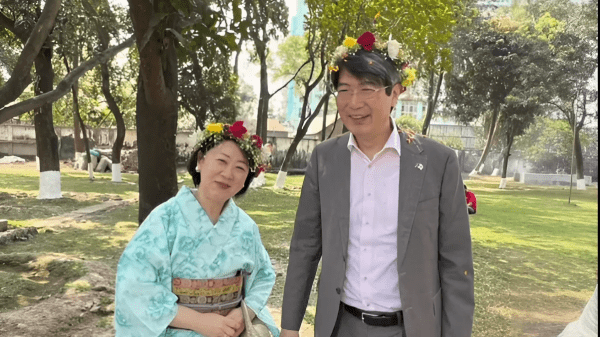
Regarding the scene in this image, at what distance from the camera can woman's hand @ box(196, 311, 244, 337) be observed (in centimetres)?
174

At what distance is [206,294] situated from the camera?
179 centimetres

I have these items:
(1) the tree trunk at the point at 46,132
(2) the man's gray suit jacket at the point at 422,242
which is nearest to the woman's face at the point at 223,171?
(2) the man's gray suit jacket at the point at 422,242

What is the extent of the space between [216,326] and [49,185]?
9.65m

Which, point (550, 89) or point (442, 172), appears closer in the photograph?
point (442, 172)

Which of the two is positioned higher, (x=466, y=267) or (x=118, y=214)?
(x=466, y=267)

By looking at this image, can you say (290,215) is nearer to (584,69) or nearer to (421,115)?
(584,69)

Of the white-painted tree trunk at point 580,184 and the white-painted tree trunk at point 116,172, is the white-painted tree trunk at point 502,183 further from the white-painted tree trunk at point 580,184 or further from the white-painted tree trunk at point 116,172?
the white-painted tree trunk at point 116,172

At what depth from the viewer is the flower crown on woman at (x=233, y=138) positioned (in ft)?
6.13

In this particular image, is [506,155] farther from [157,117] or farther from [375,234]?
[375,234]

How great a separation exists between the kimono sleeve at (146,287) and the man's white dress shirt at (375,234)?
0.62 meters

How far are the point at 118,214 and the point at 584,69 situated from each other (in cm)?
1168

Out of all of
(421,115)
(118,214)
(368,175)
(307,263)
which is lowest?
(118,214)

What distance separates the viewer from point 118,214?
9.37 meters

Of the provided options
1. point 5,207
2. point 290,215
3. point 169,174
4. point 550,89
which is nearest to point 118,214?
point 5,207
